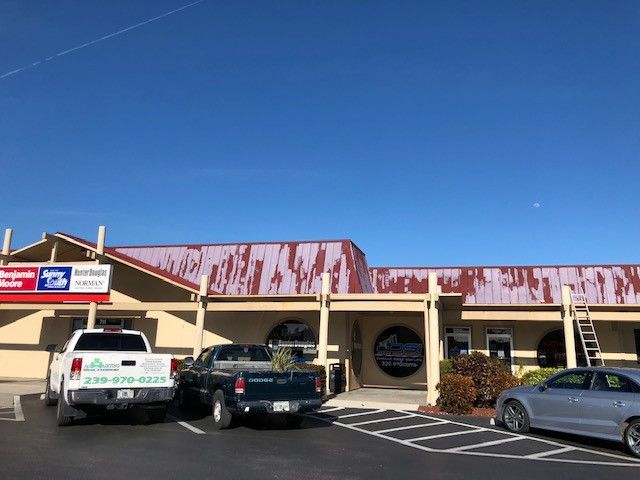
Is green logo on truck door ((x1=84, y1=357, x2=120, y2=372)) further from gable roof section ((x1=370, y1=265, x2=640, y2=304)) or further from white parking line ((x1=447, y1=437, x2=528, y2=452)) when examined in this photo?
gable roof section ((x1=370, y1=265, x2=640, y2=304))

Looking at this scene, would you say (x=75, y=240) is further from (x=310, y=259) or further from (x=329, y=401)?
(x=329, y=401)

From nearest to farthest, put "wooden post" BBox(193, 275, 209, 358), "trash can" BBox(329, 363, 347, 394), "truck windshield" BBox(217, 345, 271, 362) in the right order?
"truck windshield" BBox(217, 345, 271, 362) → "trash can" BBox(329, 363, 347, 394) → "wooden post" BBox(193, 275, 209, 358)

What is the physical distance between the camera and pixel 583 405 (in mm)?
9453

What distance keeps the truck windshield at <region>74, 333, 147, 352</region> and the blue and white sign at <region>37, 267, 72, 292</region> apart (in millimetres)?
6156

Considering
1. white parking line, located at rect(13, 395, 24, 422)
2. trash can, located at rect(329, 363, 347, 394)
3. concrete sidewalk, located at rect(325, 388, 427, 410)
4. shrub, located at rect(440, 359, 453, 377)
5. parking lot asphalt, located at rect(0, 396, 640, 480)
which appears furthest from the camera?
trash can, located at rect(329, 363, 347, 394)

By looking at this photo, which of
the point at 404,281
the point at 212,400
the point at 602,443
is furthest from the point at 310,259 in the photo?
the point at 602,443

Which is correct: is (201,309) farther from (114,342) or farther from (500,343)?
(500,343)

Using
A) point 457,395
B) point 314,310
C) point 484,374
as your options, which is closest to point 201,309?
point 314,310

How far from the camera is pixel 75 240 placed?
1808 cm

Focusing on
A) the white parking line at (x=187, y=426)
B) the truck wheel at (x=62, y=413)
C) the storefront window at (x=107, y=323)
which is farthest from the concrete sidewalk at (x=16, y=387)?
the white parking line at (x=187, y=426)

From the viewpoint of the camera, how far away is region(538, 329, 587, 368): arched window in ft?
63.4

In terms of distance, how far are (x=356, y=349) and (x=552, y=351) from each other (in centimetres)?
721

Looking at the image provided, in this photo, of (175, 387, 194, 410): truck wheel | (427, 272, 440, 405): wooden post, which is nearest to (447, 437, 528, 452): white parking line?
(427, 272, 440, 405): wooden post

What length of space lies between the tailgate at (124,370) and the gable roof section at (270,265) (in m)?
8.78
